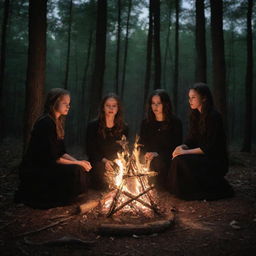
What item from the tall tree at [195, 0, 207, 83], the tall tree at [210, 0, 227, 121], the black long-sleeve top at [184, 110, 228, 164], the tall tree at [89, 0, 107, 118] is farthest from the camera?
the tall tree at [89, 0, 107, 118]

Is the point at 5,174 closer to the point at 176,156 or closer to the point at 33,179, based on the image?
the point at 33,179

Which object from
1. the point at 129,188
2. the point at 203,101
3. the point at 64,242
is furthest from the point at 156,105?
the point at 64,242

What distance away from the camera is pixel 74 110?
32938mm

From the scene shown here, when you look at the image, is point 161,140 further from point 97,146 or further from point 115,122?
point 97,146

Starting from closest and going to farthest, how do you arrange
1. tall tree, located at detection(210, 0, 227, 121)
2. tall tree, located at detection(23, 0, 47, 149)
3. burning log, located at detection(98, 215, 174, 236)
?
burning log, located at detection(98, 215, 174, 236), tall tree, located at detection(23, 0, 47, 149), tall tree, located at detection(210, 0, 227, 121)

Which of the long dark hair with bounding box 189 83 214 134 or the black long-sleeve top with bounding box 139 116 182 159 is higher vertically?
the long dark hair with bounding box 189 83 214 134

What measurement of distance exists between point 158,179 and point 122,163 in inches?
60.0

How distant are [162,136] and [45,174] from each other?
263 cm

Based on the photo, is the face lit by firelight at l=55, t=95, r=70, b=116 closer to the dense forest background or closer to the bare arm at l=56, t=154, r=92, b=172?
the bare arm at l=56, t=154, r=92, b=172

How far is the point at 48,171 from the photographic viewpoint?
453cm

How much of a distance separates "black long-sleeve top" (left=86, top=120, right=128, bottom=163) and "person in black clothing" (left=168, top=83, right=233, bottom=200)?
58.1 inches

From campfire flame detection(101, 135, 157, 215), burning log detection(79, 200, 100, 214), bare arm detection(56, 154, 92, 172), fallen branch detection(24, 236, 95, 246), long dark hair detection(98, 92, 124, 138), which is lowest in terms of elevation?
fallen branch detection(24, 236, 95, 246)

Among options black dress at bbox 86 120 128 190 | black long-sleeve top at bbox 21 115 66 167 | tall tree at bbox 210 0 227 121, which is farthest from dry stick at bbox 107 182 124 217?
tall tree at bbox 210 0 227 121

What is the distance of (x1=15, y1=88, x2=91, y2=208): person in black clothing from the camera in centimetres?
450
